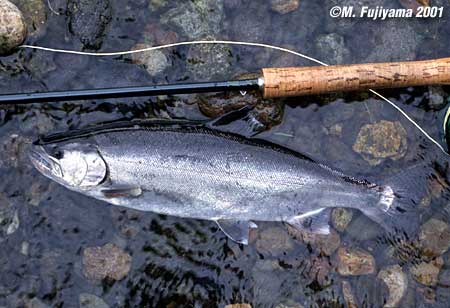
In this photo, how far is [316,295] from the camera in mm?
3619

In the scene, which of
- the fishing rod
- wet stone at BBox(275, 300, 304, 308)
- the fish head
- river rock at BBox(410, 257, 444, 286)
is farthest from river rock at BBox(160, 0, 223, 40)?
river rock at BBox(410, 257, 444, 286)

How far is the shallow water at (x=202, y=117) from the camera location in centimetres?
348

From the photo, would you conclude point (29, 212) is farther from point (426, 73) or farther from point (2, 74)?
point (426, 73)

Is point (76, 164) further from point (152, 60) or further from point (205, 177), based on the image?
point (152, 60)

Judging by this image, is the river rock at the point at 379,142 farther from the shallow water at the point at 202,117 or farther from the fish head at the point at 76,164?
the fish head at the point at 76,164

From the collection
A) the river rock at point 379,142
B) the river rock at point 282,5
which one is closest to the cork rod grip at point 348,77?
the river rock at point 379,142

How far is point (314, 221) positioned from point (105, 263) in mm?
1392

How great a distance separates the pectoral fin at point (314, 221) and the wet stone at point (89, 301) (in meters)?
1.34

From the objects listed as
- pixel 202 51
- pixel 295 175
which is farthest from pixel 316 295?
pixel 202 51

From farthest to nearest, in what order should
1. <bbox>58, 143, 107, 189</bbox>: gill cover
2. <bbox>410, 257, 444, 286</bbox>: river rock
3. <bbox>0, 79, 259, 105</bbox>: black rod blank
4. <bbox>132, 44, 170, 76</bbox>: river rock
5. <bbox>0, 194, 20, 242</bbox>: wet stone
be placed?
<bbox>410, 257, 444, 286</bbox>: river rock
<bbox>132, 44, 170, 76</bbox>: river rock
<bbox>0, 194, 20, 242</bbox>: wet stone
<bbox>58, 143, 107, 189</bbox>: gill cover
<bbox>0, 79, 259, 105</bbox>: black rod blank

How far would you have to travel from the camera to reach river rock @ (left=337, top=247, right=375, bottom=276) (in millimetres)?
3629

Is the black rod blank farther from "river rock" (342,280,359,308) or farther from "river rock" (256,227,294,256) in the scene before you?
"river rock" (342,280,359,308)

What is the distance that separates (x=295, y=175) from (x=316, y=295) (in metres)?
0.87

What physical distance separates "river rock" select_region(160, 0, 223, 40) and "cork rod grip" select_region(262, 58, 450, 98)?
2.03 feet
